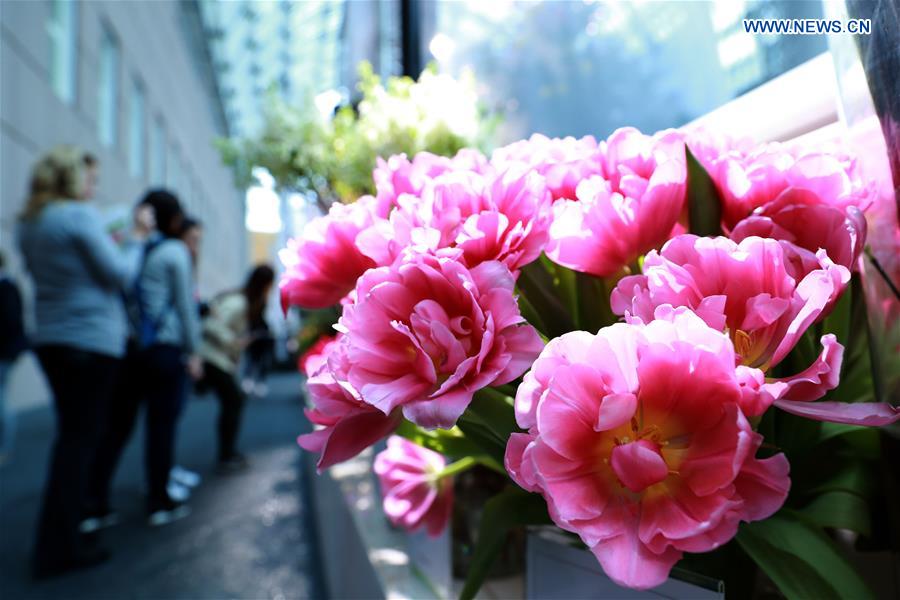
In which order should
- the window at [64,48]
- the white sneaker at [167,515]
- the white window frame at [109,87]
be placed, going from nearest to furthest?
the white sneaker at [167,515] < the window at [64,48] < the white window frame at [109,87]

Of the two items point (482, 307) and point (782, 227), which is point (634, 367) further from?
point (782, 227)

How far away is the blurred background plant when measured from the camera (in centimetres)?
128

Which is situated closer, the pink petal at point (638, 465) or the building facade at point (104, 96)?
the pink petal at point (638, 465)

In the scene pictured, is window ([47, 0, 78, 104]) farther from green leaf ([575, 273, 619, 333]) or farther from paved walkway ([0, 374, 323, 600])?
green leaf ([575, 273, 619, 333])

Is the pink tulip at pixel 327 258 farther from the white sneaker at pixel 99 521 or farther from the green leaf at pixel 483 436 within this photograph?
the white sneaker at pixel 99 521

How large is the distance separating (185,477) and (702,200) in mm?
3556

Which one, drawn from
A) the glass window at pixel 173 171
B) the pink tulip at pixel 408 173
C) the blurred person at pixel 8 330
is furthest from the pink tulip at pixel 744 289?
the glass window at pixel 173 171

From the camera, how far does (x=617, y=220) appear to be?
41 cm

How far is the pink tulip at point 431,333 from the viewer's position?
1.10 ft

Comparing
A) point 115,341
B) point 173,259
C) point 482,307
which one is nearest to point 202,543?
point 115,341

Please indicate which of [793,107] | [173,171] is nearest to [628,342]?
[793,107]

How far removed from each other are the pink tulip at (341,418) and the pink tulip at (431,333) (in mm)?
23

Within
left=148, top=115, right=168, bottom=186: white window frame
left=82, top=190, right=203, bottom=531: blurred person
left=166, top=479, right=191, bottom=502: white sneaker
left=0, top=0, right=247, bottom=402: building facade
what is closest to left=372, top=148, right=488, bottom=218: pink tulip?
left=0, top=0, right=247, bottom=402: building facade

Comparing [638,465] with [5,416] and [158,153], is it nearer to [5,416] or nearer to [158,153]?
[5,416]
